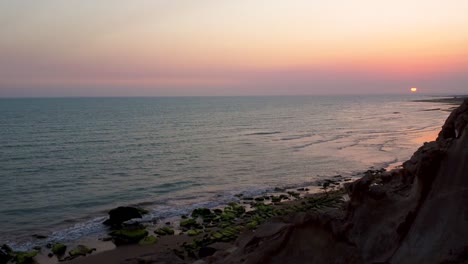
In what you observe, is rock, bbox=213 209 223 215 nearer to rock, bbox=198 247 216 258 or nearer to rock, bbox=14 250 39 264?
rock, bbox=198 247 216 258

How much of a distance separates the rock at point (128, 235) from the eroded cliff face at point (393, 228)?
1250cm

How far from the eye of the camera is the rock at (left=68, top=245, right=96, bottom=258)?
63.1ft

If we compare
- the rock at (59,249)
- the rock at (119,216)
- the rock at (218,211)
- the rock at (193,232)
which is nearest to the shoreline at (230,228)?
the rock at (193,232)

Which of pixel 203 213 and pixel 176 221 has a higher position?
pixel 203 213

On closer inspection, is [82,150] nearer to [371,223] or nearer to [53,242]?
[53,242]

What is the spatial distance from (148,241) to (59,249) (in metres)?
4.12

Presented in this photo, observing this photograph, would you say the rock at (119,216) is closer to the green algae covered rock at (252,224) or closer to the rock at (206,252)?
the green algae covered rock at (252,224)

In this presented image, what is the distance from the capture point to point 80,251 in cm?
1953

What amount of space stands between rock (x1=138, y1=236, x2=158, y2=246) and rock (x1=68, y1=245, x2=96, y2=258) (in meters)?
2.24

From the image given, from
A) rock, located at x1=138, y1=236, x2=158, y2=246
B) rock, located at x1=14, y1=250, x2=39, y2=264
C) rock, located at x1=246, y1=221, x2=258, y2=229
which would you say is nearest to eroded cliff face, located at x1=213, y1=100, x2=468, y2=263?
rock, located at x1=138, y1=236, x2=158, y2=246

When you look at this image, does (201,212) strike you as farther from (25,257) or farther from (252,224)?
(25,257)

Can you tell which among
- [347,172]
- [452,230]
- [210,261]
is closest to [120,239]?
[210,261]

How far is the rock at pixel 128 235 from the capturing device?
69.1ft

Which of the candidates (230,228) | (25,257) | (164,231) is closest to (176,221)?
(164,231)
